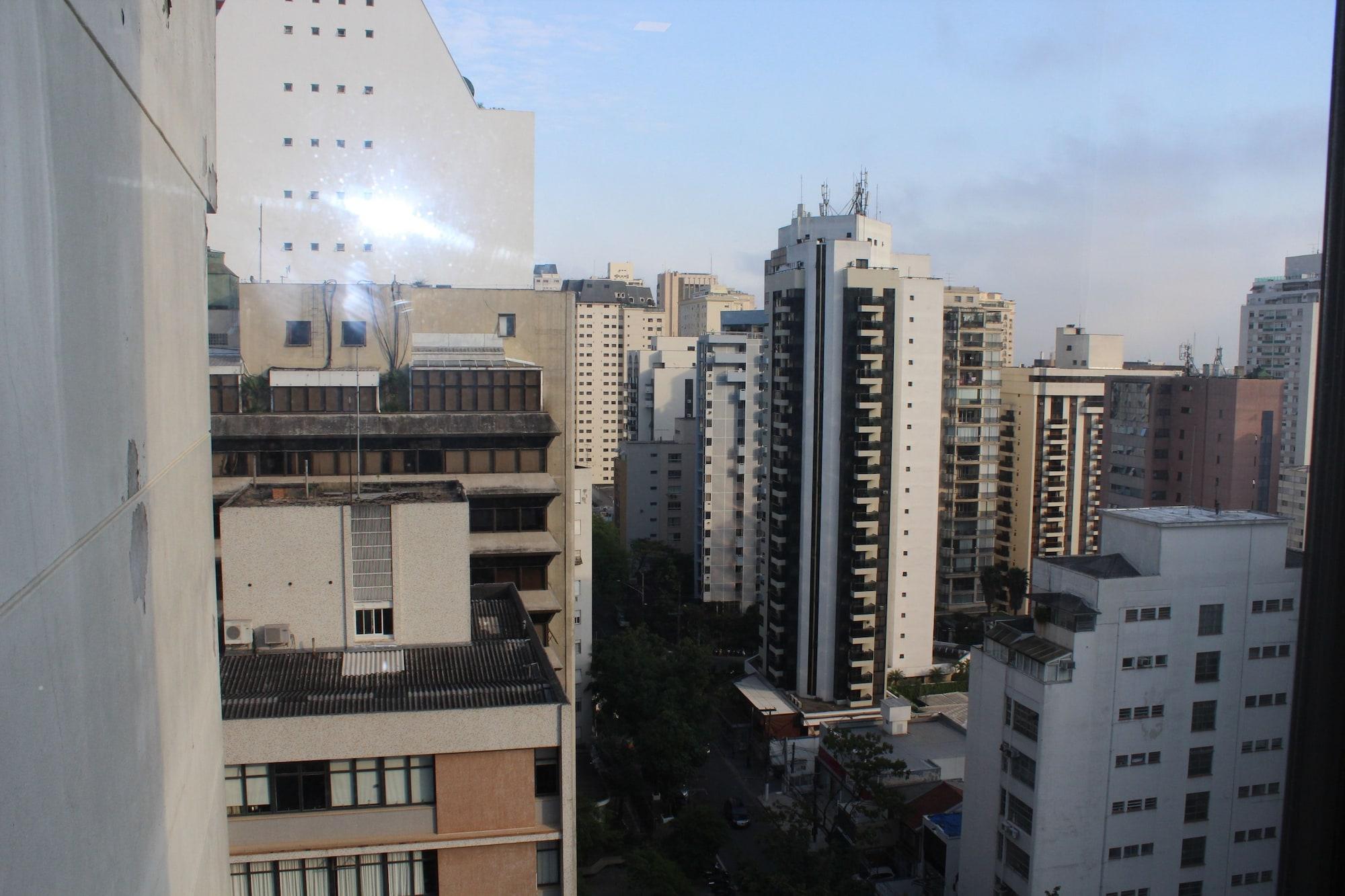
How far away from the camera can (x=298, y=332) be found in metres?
8.38

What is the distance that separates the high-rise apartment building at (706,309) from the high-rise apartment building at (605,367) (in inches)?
111

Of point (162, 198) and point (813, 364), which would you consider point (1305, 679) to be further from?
point (813, 364)

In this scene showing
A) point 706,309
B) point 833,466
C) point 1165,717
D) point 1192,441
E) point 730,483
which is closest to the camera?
point 1165,717

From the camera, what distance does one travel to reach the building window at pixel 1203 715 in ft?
23.2

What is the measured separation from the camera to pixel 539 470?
837 centimetres

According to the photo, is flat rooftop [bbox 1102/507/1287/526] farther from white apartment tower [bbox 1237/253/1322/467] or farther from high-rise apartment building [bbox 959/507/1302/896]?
white apartment tower [bbox 1237/253/1322/467]

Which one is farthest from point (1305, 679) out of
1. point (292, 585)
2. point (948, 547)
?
point (948, 547)

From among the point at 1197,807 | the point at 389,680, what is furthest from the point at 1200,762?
the point at 389,680

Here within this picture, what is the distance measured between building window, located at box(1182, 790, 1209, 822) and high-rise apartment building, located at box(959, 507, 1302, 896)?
1 centimetres

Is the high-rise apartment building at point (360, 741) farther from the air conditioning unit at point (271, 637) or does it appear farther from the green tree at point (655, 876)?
the green tree at point (655, 876)

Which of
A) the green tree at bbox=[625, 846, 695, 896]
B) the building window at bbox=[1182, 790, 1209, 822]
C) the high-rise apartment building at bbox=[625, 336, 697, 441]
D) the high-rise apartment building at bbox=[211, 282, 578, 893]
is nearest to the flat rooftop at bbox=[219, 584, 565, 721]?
the high-rise apartment building at bbox=[211, 282, 578, 893]

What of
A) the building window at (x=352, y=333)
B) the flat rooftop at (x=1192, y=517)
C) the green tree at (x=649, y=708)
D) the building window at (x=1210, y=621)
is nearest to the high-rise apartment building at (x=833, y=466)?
the green tree at (x=649, y=708)

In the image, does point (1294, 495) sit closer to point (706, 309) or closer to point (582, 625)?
point (582, 625)

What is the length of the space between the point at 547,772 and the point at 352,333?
5.26m
